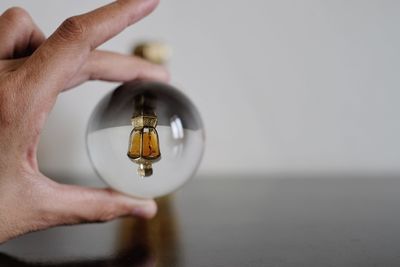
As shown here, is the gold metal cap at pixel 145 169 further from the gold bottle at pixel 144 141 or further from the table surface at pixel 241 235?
the table surface at pixel 241 235

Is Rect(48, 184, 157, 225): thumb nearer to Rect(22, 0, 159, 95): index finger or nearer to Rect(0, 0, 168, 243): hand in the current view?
Rect(0, 0, 168, 243): hand

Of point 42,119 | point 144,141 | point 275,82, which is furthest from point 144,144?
point 275,82

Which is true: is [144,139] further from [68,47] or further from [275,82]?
[275,82]

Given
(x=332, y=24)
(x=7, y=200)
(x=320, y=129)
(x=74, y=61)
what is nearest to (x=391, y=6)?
(x=332, y=24)

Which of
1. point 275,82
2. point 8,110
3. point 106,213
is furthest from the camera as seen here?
point 275,82

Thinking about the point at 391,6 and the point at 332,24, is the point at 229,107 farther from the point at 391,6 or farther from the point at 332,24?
the point at 391,6

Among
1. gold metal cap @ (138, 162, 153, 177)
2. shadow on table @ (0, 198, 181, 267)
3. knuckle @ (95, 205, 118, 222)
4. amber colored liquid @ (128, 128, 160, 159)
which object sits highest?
amber colored liquid @ (128, 128, 160, 159)

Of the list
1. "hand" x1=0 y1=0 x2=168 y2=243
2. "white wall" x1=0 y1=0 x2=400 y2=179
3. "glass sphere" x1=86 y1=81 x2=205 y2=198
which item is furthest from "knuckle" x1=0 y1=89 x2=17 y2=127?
"white wall" x1=0 y1=0 x2=400 y2=179
